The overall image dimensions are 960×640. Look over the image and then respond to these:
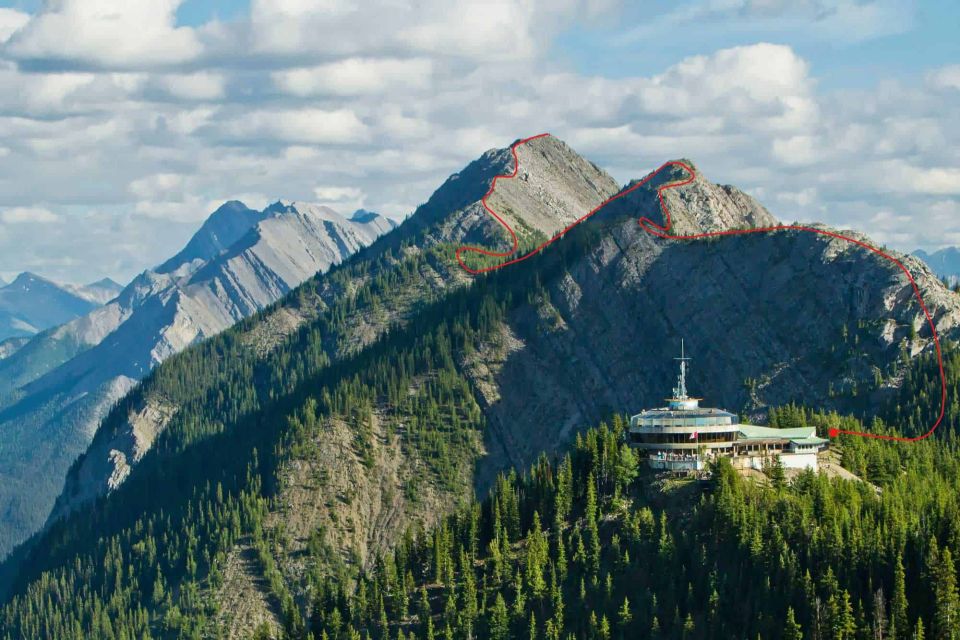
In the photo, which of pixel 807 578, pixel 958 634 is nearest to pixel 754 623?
pixel 807 578

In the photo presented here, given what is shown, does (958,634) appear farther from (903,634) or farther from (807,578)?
(807,578)

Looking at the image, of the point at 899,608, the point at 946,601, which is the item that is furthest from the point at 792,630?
the point at 946,601

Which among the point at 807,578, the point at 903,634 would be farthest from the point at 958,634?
the point at 807,578

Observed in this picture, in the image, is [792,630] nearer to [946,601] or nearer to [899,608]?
[899,608]

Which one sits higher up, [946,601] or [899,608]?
[946,601]

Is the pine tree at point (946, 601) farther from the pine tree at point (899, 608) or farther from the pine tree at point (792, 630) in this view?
the pine tree at point (792, 630)

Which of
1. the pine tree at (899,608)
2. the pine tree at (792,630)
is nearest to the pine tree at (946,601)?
the pine tree at (899,608)

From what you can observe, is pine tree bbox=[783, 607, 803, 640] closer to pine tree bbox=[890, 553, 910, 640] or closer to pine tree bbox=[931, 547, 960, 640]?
pine tree bbox=[890, 553, 910, 640]

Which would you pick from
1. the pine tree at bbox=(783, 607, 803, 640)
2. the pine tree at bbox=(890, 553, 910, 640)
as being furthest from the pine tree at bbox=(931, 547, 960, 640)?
the pine tree at bbox=(783, 607, 803, 640)

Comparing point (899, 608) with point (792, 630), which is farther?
point (792, 630)
